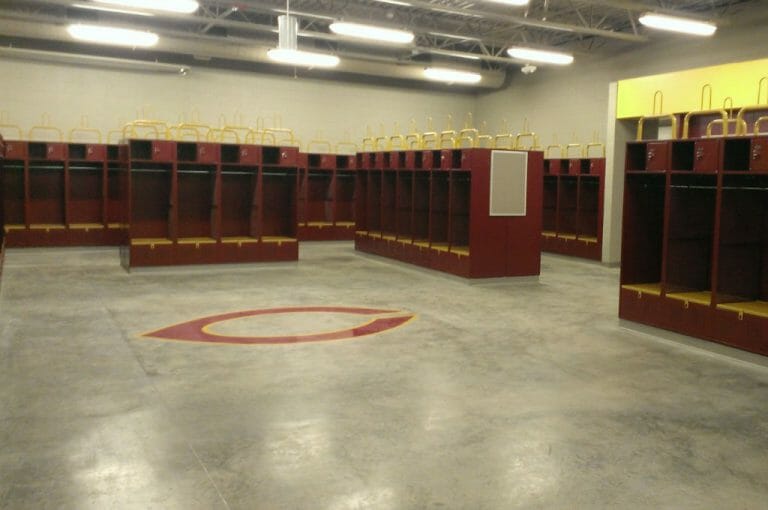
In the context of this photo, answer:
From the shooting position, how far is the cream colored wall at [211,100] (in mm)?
14781

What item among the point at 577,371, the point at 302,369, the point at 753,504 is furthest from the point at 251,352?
the point at 753,504

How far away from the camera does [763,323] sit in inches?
231

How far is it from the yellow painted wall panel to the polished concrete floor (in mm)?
5514

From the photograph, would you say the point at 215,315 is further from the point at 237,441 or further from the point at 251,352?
the point at 237,441

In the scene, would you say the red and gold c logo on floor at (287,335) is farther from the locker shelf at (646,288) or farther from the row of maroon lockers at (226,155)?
the row of maroon lockers at (226,155)

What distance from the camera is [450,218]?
1082cm

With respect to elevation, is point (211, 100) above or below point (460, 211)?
above

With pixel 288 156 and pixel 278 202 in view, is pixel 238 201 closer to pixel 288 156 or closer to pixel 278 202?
pixel 278 202

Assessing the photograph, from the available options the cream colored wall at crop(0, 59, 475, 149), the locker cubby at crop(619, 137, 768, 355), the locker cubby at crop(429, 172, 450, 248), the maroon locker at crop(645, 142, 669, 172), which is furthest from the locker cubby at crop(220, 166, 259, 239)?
the maroon locker at crop(645, 142, 669, 172)

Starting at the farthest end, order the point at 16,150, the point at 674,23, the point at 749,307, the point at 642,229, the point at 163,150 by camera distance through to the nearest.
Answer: the point at 16,150 < the point at 163,150 < the point at 674,23 < the point at 642,229 < the point at 749,307

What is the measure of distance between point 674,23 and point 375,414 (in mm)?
9048

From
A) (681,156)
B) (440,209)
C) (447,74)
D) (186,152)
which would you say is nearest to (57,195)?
(186,152)

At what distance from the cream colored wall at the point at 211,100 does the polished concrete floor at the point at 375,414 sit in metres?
8.15

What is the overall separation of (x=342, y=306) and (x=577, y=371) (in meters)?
3.55
